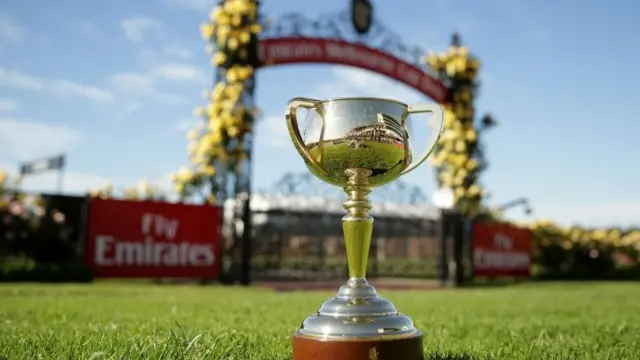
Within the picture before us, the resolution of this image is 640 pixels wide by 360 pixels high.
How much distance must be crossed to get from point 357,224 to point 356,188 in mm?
165

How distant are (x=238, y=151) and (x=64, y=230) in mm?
3359

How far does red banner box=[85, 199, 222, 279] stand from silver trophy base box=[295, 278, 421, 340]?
8568 mm

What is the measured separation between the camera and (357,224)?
2.36 metres

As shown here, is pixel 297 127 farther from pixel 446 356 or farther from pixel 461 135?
pixel 461 135

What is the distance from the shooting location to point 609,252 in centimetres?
2117

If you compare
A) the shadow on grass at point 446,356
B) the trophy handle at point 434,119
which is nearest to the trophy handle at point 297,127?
the trophy handle at point 434,119

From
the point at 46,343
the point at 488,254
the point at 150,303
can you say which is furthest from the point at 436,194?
the point at 46,343

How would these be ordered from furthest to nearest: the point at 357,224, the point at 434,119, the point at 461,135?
the point at 461,135
the point at 434,119
the point at 357,224

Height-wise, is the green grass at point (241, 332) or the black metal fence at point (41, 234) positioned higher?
the black metal fence at point (41, 234)

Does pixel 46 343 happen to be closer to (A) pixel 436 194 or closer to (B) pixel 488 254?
(A) pixel 436 194

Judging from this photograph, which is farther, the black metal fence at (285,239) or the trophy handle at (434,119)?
the black metal fence at (285,239)

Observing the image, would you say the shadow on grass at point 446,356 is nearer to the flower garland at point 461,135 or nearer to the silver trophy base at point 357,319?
the silver trophy base at point 357,319

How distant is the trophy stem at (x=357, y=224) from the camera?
236cm

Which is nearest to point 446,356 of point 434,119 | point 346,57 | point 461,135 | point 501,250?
point 434,119
